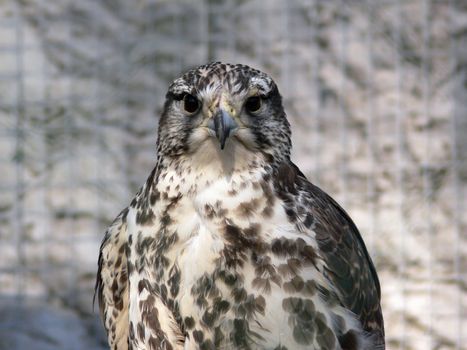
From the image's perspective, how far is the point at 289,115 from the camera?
18.9 ft

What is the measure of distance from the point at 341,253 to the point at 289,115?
308cm

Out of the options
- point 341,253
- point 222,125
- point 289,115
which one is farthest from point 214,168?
point 289,115

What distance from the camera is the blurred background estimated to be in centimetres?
571

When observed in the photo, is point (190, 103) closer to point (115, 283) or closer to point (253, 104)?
point (253, 104)

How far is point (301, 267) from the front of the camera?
103 inches

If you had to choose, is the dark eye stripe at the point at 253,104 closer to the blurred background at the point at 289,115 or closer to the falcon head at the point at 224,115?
the falcon head at the point at 224,115

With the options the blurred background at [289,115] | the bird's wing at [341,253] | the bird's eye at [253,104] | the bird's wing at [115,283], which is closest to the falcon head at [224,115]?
the bird's eye at [253,104]

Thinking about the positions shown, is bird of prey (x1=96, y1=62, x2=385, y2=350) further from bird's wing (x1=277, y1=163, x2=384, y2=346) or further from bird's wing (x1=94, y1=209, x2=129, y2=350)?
bird's wing (x1=94, y1=209, x2=129, y2=350)

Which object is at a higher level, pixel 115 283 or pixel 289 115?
pixel 289 115

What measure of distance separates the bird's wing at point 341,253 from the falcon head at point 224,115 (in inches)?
4.7

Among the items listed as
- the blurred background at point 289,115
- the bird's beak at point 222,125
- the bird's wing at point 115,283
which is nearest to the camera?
the bird's beak at point 222,125

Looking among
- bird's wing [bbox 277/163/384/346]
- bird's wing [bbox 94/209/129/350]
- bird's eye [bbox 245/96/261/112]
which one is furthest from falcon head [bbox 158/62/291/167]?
bird's wing [bbox 94/209/129/350]

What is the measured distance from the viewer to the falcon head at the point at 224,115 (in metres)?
2.60

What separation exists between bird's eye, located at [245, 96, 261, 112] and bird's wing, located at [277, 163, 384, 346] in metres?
0.19
